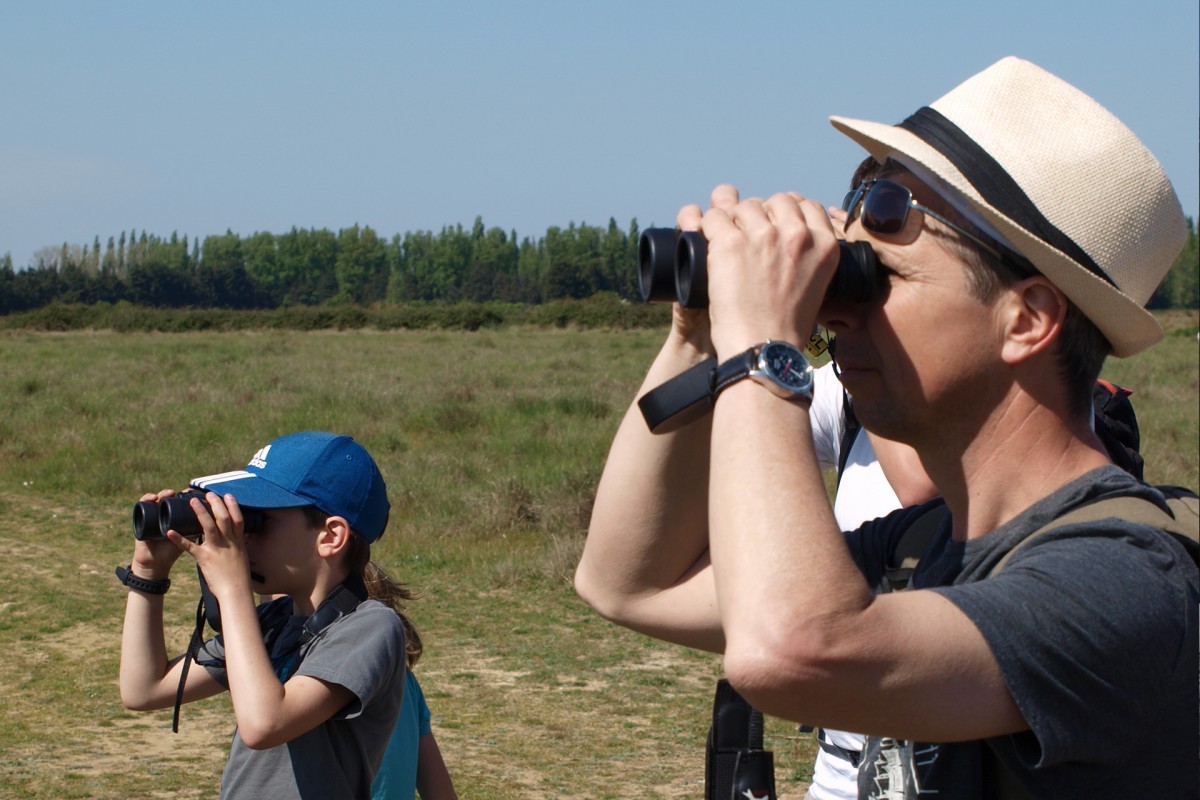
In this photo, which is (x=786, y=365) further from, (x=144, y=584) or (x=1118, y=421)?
(x=144, y=584)

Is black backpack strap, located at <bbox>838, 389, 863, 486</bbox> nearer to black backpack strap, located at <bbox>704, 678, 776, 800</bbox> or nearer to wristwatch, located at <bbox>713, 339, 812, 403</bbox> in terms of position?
black backpack strap, located at <bbox>704, 678, 776, 800</bbox>

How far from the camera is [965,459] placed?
1561 millimetres

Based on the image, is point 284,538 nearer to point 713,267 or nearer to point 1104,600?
Result: point 713,267

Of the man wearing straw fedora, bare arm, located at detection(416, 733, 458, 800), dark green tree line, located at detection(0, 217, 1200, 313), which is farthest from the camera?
dark green tree line, located at detection(0, 217, 1200, 313)

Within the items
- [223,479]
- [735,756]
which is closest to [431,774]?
[223,479]

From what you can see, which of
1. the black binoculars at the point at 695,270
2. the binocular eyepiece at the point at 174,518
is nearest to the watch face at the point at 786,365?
the black binoculars at the point at 695,270

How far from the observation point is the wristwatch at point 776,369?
136 cm

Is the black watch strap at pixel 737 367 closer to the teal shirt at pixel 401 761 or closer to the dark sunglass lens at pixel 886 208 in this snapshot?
the dark sunglass lens at pixel 886 208

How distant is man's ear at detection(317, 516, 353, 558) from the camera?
9.05ft

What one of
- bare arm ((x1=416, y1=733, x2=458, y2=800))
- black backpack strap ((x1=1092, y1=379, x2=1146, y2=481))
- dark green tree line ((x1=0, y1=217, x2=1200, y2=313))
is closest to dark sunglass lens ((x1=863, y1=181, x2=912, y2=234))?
black backpack strap ((x1=1092, y1=379, x2=1146, y2=481))

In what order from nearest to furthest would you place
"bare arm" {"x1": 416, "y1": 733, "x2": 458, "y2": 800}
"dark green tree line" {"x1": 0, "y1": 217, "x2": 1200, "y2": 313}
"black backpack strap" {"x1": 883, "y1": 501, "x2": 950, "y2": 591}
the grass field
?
1. "black backpack strap" {"x1": 883, "y1": 501, "x2": 950, "y2": 591}
2. "bare arm" {"x1": 416, "y1": 733, "x2": 458, "y2": 800}
3. the grass field
4. "dark green tree line" {"x1": 0, "y1": 217, "x2": 1200, "y2": 313}

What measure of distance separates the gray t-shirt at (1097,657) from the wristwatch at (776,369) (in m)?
0.25

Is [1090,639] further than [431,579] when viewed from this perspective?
No

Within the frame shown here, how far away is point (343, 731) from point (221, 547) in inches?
17.2
